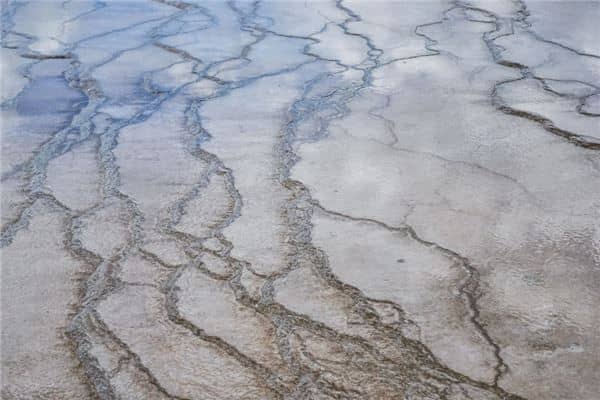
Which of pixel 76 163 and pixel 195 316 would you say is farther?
pixel 76 163

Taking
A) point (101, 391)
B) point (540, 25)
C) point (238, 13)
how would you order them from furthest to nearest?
point (238, 13) → point (540, 25) → point (101, 391)

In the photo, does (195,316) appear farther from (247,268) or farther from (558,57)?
(558,57)

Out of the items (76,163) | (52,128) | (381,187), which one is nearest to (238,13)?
(52,128)

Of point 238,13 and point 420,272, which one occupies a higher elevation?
point 420,272

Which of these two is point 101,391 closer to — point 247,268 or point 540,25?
point 247,268

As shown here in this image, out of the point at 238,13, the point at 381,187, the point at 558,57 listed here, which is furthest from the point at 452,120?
the point at 238,13

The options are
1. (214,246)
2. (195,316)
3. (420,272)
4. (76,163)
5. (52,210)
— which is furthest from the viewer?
(76,163)
